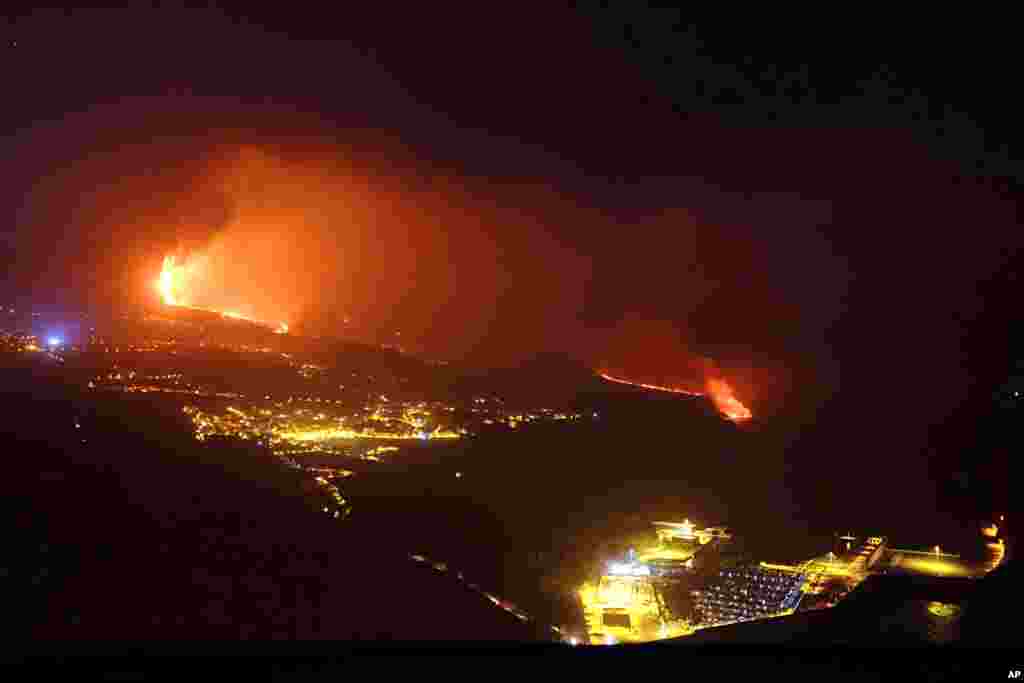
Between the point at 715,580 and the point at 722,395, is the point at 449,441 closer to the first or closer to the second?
the point at 715,580

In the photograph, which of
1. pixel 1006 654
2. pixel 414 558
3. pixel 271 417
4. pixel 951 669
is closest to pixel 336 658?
pixel 951 669

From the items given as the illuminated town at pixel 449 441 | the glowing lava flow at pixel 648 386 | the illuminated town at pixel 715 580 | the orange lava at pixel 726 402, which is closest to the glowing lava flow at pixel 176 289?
the illuminated town at pixel 449 441

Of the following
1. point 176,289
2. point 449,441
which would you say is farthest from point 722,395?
point 176,289

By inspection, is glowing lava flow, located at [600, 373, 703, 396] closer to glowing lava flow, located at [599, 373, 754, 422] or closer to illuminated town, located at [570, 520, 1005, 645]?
glowing lava flow, located at [599, 373, 754, 422]

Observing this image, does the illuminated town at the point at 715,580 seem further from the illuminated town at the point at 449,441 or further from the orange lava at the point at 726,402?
the orange lava at the point at 726,402

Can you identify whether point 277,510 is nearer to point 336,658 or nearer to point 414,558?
point 414,558

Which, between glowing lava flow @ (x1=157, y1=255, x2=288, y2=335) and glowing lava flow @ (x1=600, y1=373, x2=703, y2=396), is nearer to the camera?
glowing lava flow @ (x1=600, y1=373, x2=703, y2=396)

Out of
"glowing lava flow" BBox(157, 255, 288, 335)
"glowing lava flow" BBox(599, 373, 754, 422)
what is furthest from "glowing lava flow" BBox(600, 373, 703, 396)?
"glowing lava flow" BBox(157, 255, 288, 335)

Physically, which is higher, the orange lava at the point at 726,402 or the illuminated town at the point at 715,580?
the orange lava at the point at 726,402
